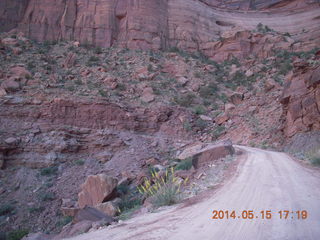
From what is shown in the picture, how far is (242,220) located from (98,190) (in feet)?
23.5

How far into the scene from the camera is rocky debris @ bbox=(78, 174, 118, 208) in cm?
943

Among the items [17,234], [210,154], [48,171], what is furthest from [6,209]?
[210,154]

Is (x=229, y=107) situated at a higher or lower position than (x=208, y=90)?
lower

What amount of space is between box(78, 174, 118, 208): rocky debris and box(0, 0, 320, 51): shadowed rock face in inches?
886

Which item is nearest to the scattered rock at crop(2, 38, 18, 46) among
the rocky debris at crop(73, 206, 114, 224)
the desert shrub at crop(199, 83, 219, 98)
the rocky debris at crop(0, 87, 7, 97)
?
the rocky debris at crop(0, 87, 7, 97)

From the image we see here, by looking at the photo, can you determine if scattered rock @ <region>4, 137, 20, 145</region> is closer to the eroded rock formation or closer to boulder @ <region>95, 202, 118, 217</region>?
boulder @ <region>95, 202, 118, 217</region>

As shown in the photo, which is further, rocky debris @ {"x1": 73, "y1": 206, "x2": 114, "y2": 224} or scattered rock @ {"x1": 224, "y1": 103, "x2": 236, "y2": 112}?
scattered rock @ {"x1": 224, "y1": 103, "x2": 236, "y2": 112}

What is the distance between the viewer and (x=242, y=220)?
3.66m

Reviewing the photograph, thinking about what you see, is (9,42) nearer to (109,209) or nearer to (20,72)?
(20,72)

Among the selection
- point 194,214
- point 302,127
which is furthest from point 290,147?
point 194,214

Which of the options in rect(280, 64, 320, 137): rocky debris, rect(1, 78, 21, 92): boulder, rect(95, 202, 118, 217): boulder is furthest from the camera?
rect(1, 78, 21, 92): boulder

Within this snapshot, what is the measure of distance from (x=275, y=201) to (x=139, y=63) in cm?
2354

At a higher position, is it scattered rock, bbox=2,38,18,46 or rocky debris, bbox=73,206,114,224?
scattered rock, bbox=2,38,18,46

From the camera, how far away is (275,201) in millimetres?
4406
